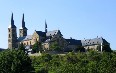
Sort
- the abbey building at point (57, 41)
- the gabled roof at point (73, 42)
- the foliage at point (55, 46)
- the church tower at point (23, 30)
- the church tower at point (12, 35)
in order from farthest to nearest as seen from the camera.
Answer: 1. the church tower at point (23, 30)
2. the church tower at point (12, 35)
3. the gabled roof at point (73, 42)
4. the abbey building at point (57, 41)
5. the foliage at point (55, 46)

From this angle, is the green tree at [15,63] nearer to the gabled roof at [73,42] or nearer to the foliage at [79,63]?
the foliage at [79,63]

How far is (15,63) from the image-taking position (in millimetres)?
61219

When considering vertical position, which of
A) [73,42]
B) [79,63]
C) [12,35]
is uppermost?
[12,35]

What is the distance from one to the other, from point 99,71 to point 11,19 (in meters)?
95.3

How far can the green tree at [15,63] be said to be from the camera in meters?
61.0

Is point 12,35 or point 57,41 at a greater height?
point 12,35

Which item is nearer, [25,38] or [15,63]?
[15,63]

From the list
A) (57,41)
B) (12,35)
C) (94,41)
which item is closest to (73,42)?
(57,41)

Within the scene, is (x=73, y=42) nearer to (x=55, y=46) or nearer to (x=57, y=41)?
(x=57, y=41)

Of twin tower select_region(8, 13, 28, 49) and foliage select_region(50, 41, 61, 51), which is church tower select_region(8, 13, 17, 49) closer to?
twin tower select_region(8, 13, 28, 49)

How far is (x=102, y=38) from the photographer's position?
5044 inches

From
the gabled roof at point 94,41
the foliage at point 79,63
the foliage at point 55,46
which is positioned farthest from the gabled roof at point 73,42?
the foliage at point 79,63

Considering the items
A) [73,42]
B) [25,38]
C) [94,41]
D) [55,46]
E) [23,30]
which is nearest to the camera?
[55,46]

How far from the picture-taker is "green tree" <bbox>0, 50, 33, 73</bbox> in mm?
61000
